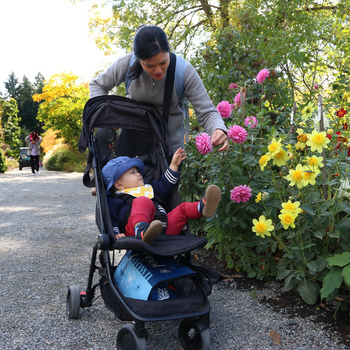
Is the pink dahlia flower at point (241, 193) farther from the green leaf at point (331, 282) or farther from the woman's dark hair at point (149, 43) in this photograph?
the woman's dark hair at point (149, 43)

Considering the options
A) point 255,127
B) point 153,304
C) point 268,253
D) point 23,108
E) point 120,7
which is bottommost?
point 23,108

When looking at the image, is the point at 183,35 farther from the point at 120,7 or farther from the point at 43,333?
the point at 43,333

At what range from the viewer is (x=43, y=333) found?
8.59 ft

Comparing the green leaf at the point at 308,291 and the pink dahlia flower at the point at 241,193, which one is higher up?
the pink dahlia flower at the point at 241,193

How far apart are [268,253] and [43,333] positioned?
66.1 inches

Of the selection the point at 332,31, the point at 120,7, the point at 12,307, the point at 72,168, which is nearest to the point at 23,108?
the point at 72,168

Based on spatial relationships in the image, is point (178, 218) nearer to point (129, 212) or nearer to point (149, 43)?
point (129, 212)

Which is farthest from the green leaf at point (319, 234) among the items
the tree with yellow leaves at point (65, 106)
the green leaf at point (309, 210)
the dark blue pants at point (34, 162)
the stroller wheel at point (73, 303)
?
the tree with yellow leaves at point (65, 106)

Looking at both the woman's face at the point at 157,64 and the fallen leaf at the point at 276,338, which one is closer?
the fallen leaf at the point at 276,338

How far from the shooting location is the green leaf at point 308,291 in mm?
2613

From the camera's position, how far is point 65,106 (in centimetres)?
2025

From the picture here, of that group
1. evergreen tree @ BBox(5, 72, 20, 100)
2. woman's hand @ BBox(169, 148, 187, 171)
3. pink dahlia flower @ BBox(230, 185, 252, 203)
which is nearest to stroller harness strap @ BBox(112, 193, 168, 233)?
woman's hand @ BBox(169, 148, 187, 171)

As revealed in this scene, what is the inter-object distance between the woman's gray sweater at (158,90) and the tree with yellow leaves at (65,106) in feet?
56.4

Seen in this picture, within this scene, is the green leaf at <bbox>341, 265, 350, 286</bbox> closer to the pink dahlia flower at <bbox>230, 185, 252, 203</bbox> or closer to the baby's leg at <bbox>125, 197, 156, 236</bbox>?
the pink dahlia flower at <bbox>230, 185, 252, 203</bbox>
